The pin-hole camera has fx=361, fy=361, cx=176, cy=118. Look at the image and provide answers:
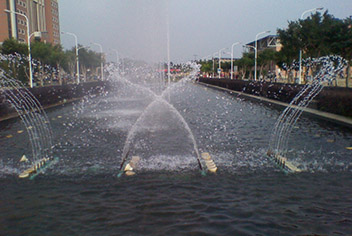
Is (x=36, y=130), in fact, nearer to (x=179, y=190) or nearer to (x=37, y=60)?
(x=179, y=190)

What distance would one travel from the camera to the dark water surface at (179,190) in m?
4.89

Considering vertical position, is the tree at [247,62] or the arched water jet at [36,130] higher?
the tree at [247,62]

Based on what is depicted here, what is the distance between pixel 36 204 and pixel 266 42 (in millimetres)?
93373

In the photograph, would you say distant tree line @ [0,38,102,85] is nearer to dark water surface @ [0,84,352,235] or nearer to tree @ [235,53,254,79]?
dark water surface @ [0,84,352,235]

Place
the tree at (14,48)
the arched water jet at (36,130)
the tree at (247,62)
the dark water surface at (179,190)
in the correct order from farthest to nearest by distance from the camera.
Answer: the tree at (247,62), the tree at (14,48), the arched water jet at (36,130), the dark water surface at (179,190)

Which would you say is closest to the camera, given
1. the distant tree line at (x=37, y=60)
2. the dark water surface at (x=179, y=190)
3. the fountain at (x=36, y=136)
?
the dark water surface at (x=179, y=190)

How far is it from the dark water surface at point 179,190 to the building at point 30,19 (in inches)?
2031

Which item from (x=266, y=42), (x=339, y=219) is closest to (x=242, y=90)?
(x=339, y=219)

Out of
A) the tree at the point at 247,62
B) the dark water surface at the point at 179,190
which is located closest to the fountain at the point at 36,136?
the dark water surface at the point at 179,190

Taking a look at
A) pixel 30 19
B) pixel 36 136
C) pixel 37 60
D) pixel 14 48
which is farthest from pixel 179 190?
pixel 30 19

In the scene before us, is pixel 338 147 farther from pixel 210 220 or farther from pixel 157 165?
pixel 210 220

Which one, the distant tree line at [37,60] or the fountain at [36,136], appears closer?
the fountain at [36,136]

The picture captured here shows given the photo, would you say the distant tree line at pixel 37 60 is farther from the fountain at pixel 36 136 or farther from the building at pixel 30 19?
the fountain at pixel 36 136

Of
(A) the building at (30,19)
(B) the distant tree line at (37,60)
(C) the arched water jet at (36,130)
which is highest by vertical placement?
(A) the building at (30,19)
